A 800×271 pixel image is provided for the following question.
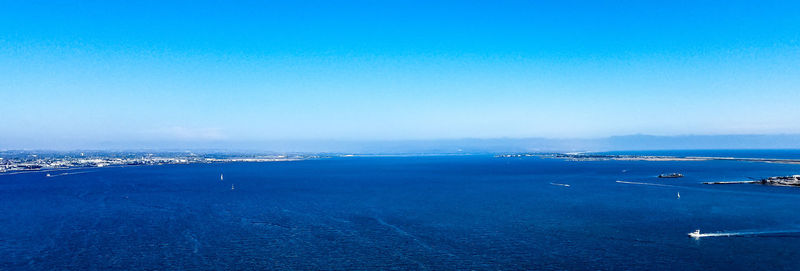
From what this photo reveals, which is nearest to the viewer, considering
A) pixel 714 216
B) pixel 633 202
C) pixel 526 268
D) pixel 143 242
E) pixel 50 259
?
pixel 526 268

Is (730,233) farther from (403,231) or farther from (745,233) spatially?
(403,231)

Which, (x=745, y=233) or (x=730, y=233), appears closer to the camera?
(x=745, y=233)

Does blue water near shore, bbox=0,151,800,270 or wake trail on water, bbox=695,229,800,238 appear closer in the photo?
blue water near shore, bbox=0,151,800,270

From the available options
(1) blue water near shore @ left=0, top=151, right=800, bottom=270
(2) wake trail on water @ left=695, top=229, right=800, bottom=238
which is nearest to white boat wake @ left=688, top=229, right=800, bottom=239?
(2) wake trail on water @ left=695, top=229, right=800, bottom=238

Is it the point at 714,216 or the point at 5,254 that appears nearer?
the point at 5,254

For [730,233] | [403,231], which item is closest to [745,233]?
[730,233]

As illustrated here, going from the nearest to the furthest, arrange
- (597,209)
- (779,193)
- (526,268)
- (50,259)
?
(526,268)
(50,259)
(597,209)
(779,193)

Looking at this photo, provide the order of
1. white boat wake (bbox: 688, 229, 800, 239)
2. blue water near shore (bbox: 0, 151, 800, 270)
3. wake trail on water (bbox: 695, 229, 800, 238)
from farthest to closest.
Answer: wake trail on water (bbox: 695, 229, 800, 238) → white boat wake (bbox: 688, 229, 800, 239) → blue water near shore (bbox: 0, 151, 800, 270)

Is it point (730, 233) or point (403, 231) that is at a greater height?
point (730, 233)

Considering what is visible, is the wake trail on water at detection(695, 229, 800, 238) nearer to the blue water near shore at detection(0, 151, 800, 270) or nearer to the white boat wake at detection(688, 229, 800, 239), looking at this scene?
the white boat wake at detection(688, 229, 800, 239)

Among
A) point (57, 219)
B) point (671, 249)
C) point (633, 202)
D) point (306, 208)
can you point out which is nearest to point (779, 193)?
point (633, 202)

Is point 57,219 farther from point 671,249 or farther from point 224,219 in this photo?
point 671,249
